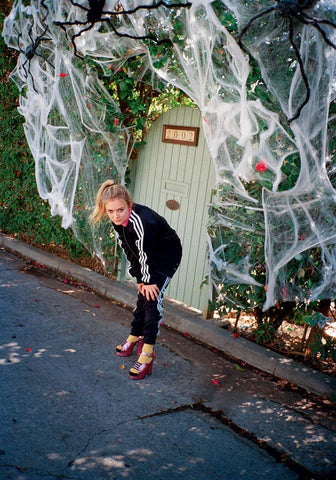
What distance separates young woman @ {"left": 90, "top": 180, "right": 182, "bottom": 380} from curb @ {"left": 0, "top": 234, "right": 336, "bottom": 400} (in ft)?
3.55

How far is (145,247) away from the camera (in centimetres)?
400

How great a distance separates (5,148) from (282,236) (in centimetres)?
585

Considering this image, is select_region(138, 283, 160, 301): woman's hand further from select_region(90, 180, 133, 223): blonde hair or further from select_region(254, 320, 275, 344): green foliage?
select_region(254, 320, 275, 344): green foliage

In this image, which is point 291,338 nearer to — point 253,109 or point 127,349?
point 127,349

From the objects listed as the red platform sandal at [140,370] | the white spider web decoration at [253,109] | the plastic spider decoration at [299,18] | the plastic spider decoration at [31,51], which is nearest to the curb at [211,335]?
the white spider web decoration at [253,109]

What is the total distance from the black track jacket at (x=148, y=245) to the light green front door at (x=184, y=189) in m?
1.58

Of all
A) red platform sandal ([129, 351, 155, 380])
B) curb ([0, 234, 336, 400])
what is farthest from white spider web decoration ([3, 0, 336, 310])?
red platform sandal ([129, 351, 155, 380])

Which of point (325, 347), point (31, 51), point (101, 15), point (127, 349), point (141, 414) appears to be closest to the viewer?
point (141, 414)

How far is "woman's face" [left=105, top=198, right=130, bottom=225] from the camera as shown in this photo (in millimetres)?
3961

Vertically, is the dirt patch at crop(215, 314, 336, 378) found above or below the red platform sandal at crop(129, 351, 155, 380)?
above

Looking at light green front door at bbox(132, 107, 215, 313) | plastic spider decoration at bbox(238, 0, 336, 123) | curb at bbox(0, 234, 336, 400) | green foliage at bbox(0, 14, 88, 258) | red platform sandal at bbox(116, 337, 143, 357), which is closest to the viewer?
plastic spider decoration at bbox(238, 0, 336, 123)

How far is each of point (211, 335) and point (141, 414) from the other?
1.73m

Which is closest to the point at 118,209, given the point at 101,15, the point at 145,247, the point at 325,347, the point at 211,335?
the point at 145,247

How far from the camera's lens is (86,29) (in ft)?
17.2
